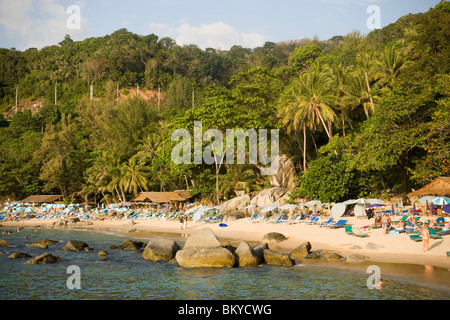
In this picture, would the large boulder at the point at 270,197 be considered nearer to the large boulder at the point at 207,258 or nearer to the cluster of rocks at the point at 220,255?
the cluster of rocks at the point at 220,255

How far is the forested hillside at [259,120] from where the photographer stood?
29.9 metres

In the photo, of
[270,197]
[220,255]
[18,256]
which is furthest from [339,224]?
[18,256]

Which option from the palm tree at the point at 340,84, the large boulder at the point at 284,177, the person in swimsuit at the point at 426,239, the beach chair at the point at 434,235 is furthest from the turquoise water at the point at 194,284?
the palm tree at the point at 340,84

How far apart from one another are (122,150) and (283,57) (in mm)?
90174

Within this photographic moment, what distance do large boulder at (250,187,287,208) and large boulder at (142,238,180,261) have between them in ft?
50.9

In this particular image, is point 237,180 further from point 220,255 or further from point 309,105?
point 220,255

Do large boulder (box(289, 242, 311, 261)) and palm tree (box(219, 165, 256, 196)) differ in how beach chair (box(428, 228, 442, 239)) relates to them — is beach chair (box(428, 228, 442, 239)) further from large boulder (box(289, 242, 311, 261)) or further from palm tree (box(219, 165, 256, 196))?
palm tree (box(219, 165, 256, 196))

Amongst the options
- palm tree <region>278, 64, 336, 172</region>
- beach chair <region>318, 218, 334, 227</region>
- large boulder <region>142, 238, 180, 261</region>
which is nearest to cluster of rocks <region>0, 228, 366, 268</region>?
large boulder <region>142, 238, 180, 261</region>

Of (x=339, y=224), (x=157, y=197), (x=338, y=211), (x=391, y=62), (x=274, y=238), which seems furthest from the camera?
(x=157, y=197)

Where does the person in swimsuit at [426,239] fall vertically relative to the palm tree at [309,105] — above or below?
below

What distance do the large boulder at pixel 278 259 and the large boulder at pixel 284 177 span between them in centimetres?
1994

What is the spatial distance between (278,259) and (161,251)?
602 cm

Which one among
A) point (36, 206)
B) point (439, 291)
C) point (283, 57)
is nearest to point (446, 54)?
point (439, 291)

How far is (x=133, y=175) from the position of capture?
155ft
